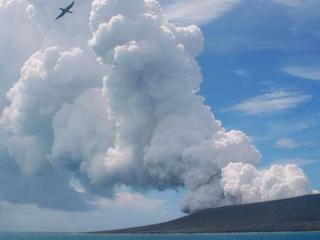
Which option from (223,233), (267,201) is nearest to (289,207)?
(267,201)

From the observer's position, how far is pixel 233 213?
641 feet

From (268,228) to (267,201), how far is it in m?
17.2

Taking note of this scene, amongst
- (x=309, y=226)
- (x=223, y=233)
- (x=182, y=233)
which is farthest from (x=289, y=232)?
(x=182, y=233)

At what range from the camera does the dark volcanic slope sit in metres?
182

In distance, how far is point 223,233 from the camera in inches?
7195

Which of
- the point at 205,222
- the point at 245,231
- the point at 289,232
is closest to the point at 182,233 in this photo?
the point at 205,222

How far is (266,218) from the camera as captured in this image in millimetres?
188500

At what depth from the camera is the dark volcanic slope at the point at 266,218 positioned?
7165 inches

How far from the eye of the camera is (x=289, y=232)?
176 m

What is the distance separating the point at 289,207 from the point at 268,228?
495 inches

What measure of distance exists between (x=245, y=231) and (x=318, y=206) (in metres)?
29.5

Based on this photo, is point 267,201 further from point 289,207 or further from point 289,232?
point 289,232

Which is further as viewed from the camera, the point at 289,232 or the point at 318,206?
the point at 318,206

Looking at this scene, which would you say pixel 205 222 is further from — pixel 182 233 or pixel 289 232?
pixel 289 232
